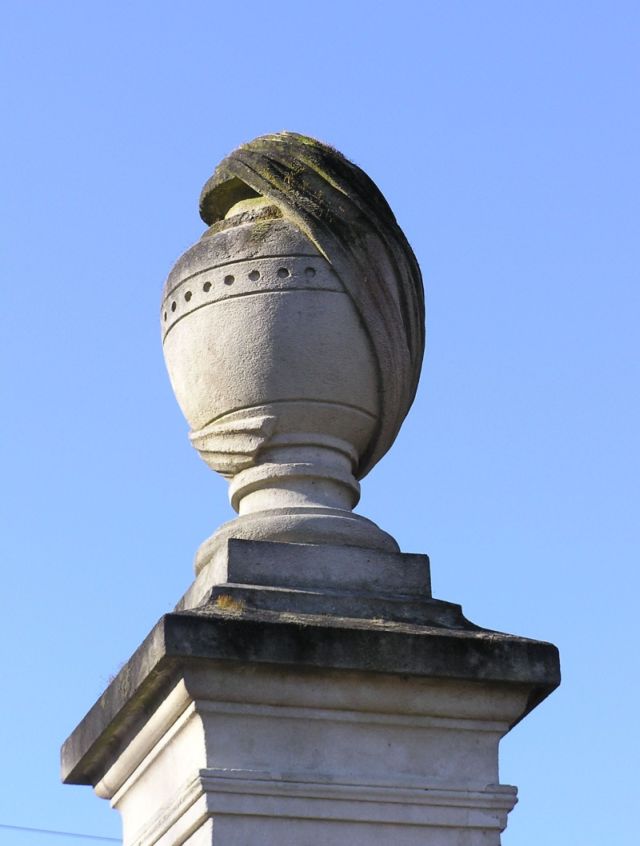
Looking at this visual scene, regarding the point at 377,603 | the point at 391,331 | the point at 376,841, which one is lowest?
the point at 376,841

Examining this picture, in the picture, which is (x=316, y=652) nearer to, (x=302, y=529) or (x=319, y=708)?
(x=319, y=708)

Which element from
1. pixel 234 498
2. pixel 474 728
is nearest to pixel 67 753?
pixel 234 498

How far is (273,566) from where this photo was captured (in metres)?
6.52

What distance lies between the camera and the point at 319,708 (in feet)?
20.4

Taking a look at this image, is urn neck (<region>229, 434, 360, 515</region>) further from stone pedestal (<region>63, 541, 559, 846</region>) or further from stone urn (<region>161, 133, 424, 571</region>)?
stone pedestal (<region>63, 541, 559, 846</region>)

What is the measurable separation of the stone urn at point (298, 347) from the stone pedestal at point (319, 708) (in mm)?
320

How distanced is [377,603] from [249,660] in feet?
2.19

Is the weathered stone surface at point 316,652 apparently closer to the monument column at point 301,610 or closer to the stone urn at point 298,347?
the monument column at point 301,610

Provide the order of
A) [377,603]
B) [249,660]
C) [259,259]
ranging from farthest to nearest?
[259,259]
[377,603]
[249,660]

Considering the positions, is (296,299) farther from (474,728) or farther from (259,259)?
(474,728)

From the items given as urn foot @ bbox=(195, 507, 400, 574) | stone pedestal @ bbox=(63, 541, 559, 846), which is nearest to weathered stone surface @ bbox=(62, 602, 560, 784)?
stone pedestal @ bbox=(63, 541, 559, 846)

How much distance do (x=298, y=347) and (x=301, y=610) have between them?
109cm

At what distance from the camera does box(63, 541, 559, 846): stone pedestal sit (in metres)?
6.06

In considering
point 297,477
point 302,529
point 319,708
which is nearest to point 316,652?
point 319,708
